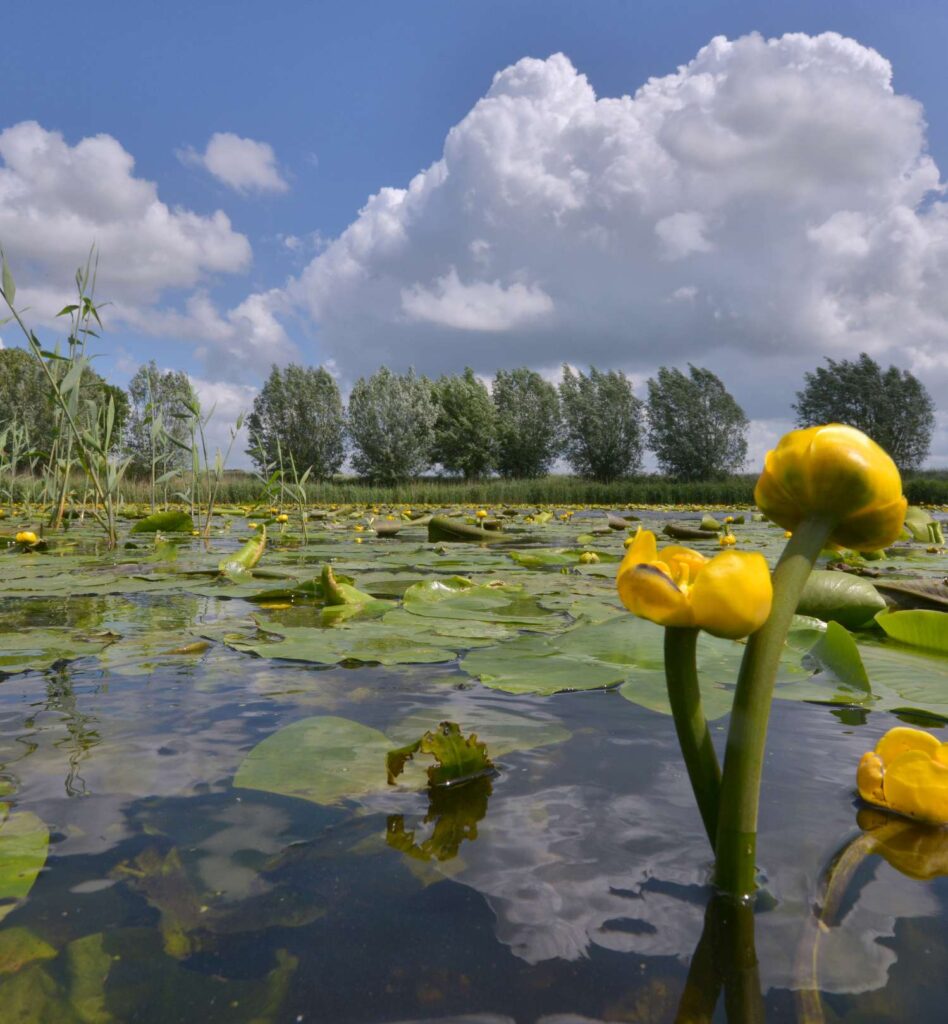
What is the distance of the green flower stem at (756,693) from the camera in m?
0.43

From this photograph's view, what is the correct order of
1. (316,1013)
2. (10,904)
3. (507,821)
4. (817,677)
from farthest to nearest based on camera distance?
(817,677) < (507,821) < (10,904) < (316,1013)

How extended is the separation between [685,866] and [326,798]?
0.36 meters

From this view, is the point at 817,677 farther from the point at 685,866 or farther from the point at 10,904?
the point at 10,904

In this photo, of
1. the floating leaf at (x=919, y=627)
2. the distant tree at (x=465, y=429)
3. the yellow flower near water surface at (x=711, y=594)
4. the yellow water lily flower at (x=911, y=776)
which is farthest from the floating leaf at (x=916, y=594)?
the distant tree at (x=465, y=429)

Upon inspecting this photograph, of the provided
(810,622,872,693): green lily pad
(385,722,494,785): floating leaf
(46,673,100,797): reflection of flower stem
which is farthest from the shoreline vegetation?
(385,722,494,785): floating leaf

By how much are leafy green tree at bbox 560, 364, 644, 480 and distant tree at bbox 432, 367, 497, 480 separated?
373 cm

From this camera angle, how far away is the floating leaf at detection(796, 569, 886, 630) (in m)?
1.54

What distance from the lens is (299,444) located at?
100 feet

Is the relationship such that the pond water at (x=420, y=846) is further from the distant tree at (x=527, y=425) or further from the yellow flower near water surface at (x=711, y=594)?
the distant tree at (x=527, y=425)

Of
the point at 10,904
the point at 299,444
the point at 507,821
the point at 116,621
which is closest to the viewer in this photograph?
the point at 10,904

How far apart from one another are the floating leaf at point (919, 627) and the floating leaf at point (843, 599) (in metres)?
0.11

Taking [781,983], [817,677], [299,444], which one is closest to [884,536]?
[781,983]

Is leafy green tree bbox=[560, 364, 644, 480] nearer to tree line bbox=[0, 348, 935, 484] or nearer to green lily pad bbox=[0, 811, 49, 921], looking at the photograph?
tree line bbox=[0, 348, 935, 484]

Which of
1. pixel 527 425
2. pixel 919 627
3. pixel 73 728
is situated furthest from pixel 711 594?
pixel 527 425
